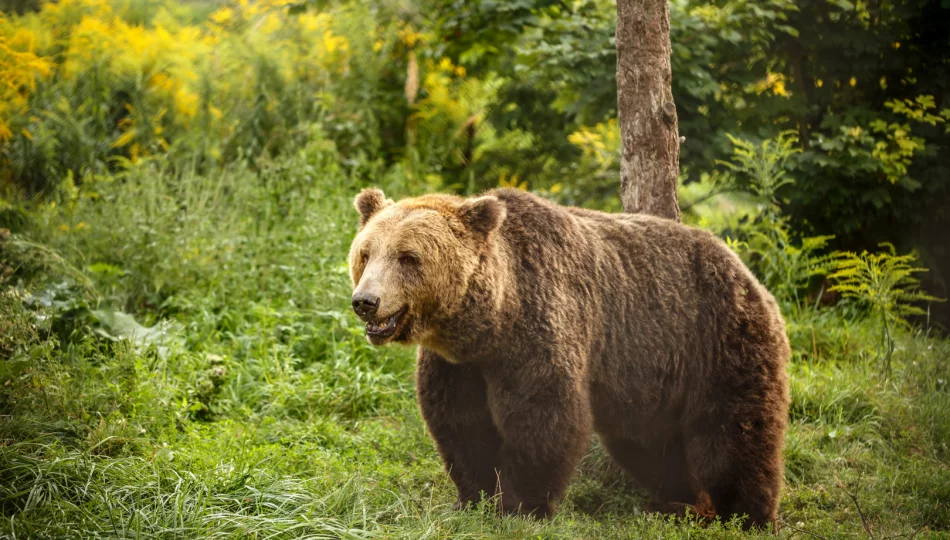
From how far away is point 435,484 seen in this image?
468 centimetres

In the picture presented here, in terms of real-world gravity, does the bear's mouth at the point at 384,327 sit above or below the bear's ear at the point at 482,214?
below

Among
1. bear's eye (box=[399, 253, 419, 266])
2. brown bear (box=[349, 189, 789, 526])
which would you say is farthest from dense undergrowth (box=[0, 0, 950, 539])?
bear's eye (box=[399, 253, 419, 266])

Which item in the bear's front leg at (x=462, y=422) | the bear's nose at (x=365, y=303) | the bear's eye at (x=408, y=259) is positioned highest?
the bear's eye at (x=408, y=259)

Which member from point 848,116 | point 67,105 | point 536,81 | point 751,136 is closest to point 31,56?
point 67,105

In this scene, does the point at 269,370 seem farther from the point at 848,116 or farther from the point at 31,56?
the point at 848,116

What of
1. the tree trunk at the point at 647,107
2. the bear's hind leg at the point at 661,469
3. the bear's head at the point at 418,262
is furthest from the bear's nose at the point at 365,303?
the tree trunk at the point at 647,107

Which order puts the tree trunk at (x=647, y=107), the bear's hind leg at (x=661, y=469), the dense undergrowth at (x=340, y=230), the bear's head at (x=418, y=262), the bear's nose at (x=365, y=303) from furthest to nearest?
1. the tree trunk at (x=647, y=107)
2. the bear's hind leg at (x=661, y=469)
3. the dense undergrowth at (x=340, y=230)
4. the bear's head at (x=418, y=262)
5. the bear's nose at (x=365, y=303)

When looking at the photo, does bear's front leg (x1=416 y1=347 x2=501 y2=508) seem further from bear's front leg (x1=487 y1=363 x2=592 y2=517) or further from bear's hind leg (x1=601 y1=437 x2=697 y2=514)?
bear's hind leg (x1=601 y1=437 x2=697 y2=514)

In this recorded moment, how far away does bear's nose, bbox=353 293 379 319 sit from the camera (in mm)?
3529

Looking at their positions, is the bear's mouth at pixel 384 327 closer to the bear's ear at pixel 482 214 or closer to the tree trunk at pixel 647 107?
the bear's ear at pixel 482 214

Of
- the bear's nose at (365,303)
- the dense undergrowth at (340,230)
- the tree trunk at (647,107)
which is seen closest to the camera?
the bear's nose at (365,303)

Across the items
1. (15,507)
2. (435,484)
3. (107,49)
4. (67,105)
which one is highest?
(107,49)

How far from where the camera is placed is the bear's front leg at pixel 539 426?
3898 mm

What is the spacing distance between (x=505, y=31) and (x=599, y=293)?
4.08 m
